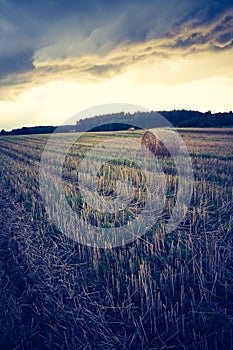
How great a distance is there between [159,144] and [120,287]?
10442 millimetres

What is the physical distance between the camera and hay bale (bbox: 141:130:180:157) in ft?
43.3

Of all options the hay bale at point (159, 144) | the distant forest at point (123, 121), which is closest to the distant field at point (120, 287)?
the hay bale at point (159, 144)

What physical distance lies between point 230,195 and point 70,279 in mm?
4227

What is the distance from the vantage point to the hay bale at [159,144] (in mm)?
13191

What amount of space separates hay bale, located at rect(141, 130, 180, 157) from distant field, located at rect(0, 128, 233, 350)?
7.53 m

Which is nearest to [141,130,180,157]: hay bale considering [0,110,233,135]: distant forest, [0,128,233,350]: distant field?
[0,128,233,350]: distant field

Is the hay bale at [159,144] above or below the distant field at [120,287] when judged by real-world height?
above

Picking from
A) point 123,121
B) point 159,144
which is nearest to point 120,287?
point 159,144

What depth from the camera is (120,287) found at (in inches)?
135

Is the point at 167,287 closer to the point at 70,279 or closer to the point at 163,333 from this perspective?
the point at 163,333

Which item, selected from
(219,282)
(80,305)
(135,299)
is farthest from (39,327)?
(219,282)

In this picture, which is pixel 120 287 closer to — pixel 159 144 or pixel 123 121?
pixel 159 144

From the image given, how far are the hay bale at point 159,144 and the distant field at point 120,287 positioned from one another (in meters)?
7.53

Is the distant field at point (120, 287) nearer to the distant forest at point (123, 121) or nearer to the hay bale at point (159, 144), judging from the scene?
the hay bale at point (159, 144)
